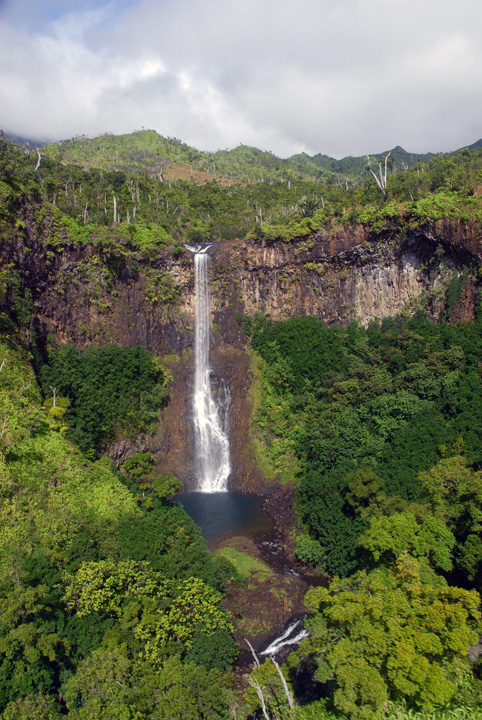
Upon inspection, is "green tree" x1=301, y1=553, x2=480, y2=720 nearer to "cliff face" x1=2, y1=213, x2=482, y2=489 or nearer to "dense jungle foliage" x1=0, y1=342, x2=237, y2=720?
"dense jungle foliage" x1=0, y1=342, x2=237, y2=720

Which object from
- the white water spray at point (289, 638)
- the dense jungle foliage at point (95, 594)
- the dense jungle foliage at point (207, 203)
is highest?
the dense jungle foliage at point (207, 203)

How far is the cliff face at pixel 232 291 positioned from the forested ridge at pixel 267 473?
81cm

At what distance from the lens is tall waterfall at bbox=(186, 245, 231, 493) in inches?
1319

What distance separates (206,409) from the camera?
120ft

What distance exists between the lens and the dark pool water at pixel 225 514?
26859 millimetres

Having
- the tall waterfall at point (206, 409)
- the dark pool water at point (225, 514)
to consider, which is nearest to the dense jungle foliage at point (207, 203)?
the tall waterfall at point (206, 409)

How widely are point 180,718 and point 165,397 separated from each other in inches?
991

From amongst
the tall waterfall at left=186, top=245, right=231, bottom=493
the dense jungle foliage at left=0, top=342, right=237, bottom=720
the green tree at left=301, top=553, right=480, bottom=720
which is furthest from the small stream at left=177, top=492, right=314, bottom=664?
the green tree at left=301, top=553, right=480, bottom=720

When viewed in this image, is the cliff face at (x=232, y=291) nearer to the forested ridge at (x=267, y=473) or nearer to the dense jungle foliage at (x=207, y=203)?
the forested ridge at (x=267, y=473)

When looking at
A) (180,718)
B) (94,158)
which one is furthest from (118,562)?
(94,158)

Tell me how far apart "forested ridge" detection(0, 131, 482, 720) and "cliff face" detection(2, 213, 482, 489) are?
81 cm

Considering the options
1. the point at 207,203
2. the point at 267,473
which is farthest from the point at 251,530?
the point at 207,203

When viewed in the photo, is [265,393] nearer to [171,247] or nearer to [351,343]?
[351,343]

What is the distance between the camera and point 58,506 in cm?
2114
